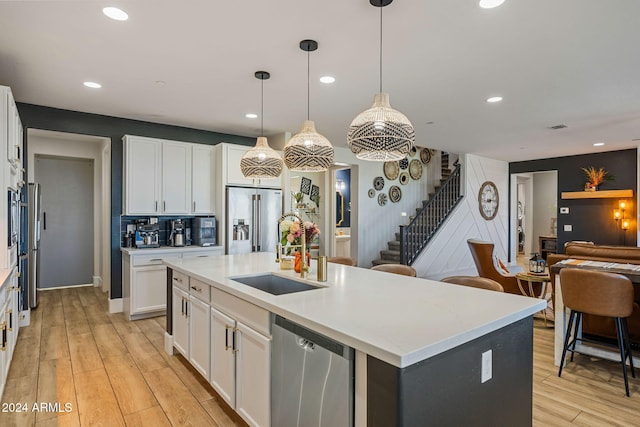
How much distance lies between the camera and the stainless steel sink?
8.73ft

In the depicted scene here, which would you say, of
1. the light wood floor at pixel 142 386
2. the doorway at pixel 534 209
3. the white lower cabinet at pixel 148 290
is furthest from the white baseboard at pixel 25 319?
the doorway at pixel 534 209

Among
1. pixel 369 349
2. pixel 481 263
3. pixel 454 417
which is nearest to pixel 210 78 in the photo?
pixel 369 349

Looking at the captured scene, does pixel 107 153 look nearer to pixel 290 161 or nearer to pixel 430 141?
pixel 290 161

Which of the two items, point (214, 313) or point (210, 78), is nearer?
point (214, 313)

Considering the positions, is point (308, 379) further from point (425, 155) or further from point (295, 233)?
point (425, 155)

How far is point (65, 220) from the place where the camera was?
6340 millimetres

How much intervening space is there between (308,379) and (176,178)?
4147 millimetres

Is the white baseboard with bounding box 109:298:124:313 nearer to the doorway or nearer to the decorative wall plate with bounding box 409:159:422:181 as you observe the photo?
the decorative wall plate with bounding box 409:159:422:181

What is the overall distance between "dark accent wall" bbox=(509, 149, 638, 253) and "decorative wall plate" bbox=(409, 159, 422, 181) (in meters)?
2.81

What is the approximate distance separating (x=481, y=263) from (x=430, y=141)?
8.17ft

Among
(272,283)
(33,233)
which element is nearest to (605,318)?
(272,283)

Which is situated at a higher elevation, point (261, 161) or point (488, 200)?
point (261, 161)

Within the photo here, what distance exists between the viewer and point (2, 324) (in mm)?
2527

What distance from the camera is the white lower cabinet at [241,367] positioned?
6.48 ft
